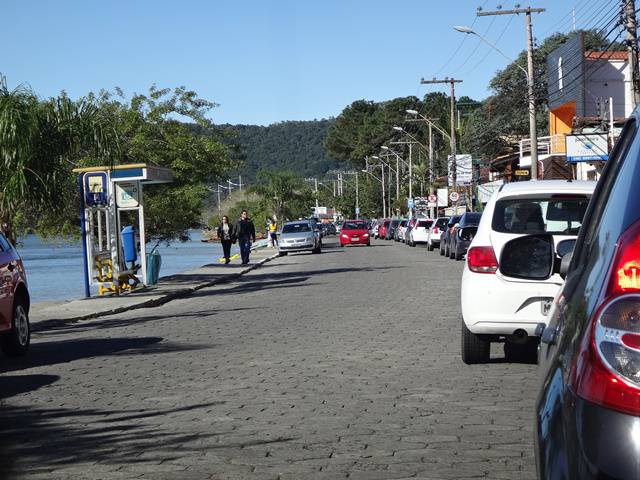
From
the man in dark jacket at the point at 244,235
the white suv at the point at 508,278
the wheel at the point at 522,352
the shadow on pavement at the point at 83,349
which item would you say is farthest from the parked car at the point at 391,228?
the white suv at the point at 508,278

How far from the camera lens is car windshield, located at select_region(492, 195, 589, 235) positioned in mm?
10539

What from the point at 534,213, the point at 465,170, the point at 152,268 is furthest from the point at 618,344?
the point at 465,170

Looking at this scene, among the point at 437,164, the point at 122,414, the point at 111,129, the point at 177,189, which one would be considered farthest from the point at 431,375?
the point at 437,164

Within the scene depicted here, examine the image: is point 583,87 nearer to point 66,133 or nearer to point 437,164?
point 66,133

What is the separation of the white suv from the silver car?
40.8 meters

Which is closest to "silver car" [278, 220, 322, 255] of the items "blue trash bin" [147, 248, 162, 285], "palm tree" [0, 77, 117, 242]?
"blue trash bin" [147, 248, 162, 285]

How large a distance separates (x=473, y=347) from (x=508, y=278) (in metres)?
1.23

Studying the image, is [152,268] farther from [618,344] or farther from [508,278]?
[618,344]

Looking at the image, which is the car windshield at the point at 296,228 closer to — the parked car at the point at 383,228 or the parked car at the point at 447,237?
the parked car at the point at 447,237

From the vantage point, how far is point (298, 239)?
51.8 metres

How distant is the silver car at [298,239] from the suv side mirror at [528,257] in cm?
4738

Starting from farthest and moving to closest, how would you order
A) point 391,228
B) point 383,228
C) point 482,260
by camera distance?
point 383,228 → point 391,228 → point 482,260

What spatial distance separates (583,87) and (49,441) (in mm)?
49524

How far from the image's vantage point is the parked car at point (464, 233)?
35.7 m
